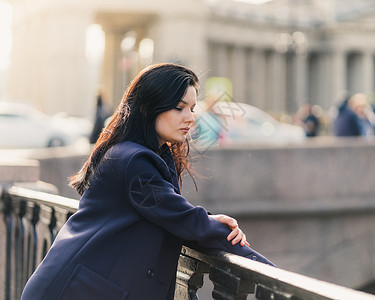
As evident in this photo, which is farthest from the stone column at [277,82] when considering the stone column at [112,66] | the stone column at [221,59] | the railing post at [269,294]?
the railing post at [269,294]

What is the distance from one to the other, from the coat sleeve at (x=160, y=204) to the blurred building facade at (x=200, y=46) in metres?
29.2

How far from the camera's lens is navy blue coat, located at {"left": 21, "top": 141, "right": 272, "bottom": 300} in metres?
2.40

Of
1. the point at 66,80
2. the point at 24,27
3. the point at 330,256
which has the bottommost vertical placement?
the point at 330,256

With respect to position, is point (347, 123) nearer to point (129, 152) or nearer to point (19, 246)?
point (19, 246)

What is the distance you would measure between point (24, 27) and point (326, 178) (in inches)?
1688

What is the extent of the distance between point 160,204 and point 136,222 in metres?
0.12

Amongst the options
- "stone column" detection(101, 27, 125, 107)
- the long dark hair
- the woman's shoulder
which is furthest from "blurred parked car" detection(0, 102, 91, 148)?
"stone column" detection(101, 27, 125, 107)

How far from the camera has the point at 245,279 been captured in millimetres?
2350

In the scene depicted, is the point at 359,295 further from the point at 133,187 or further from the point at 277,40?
the point at 277,40

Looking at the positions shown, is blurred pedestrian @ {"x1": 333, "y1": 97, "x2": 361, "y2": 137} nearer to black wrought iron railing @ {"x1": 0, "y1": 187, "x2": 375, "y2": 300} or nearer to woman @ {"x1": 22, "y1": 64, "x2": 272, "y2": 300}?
black wrought iron railing @ {"x1": 0, "y1": 187, "x2": 375, "y2": 300}

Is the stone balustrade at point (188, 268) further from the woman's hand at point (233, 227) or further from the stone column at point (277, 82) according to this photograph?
the stone column at point (277, 82)

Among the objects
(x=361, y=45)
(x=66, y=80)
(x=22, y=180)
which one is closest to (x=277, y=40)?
(x=361, y=45)

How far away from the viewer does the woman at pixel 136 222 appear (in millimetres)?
2406

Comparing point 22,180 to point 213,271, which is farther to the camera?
point 22,180
